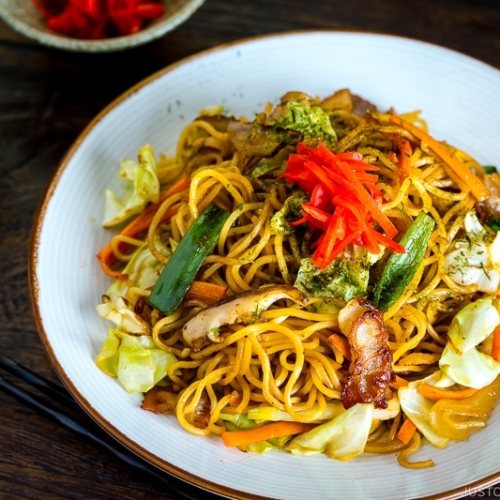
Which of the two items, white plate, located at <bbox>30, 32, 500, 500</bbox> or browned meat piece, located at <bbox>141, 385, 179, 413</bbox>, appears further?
browned meat piece, located at <bbox>141, 385, 179, 413</bbox>

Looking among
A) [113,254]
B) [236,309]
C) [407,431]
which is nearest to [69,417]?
[113,254]

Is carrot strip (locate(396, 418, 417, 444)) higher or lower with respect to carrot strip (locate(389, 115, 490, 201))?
lower

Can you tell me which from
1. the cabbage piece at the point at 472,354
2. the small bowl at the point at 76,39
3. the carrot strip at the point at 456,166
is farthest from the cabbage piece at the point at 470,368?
the small bowl at the point at 76,39

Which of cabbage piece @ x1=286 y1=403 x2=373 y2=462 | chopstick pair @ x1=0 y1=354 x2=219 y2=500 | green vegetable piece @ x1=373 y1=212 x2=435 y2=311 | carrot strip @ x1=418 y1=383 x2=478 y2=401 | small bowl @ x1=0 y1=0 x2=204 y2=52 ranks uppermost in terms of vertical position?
small bowl @ x1=0 y1=0 x2=204 y2=52

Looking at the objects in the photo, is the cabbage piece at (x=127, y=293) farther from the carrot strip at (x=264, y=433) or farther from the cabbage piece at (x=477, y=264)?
the cabbage piece at (x=477, y=264)

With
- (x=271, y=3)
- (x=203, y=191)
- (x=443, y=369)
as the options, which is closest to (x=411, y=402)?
(x=443, y=369)

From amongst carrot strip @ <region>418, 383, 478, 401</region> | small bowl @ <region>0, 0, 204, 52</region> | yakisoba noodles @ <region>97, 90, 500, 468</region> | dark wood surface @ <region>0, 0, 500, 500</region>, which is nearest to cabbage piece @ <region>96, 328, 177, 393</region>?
yakisoba noodles @ <region>97, 90, 500, 468</region>

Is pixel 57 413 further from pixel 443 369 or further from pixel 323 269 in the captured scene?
pixel 443 369

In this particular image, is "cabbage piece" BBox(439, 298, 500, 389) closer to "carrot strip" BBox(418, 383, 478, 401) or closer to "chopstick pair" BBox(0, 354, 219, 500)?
"carrot strip" BBox(418, 383, 478, 401)

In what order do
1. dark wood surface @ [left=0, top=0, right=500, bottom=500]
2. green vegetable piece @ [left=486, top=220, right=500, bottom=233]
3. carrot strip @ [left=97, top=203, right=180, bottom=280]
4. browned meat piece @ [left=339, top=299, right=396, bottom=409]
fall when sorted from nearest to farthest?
browned meat piece @ [left=339, top=299, right=396, bottom=409] < dark wood surface @ [left=0, top=0, right=500, bottom=500] < green vegetable piece @ [left=486, top=220, right=500, bottom=233] < carrot strip @ [left=97, top=203, right=180, bottom=280]

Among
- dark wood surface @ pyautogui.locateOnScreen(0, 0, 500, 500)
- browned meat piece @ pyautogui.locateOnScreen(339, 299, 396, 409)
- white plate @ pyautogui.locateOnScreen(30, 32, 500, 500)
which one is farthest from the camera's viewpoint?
dark wood surface @ pyautogui.locateOnScreen(0, 0, 500, 500)
